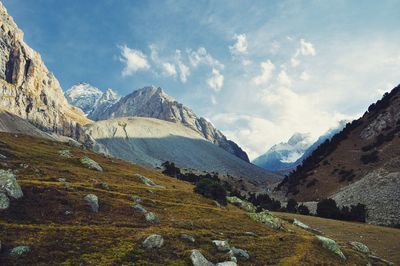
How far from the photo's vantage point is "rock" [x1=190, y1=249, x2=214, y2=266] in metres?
31.3

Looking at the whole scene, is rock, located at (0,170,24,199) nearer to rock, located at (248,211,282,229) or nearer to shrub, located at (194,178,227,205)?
rock, located at (248,211,282,229)

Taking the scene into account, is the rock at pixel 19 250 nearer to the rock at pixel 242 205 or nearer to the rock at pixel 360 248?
the rock at pixel 360 248

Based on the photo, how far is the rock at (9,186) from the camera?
128 feet

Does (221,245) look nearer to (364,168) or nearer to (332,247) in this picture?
(332,247)

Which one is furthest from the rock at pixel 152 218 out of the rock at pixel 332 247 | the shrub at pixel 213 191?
the shrub at pixel 213 191

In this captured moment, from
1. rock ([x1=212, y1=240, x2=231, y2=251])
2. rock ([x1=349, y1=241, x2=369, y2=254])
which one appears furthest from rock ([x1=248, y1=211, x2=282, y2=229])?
rock ([x1=212, y1=240, x2=231, y2=251])

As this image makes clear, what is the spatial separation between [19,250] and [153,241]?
10925 millimetres

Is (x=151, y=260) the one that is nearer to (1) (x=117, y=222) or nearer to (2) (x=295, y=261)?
(1) (x=117, y=222)

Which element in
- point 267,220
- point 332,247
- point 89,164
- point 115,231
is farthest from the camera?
point 89,164

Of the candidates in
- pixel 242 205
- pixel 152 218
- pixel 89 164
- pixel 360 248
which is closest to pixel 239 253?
pixel 152 218

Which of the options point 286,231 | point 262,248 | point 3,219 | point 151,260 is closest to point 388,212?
point 286,231

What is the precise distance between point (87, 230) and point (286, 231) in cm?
3007

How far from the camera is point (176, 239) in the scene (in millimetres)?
37188

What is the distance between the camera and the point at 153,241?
34.2m
